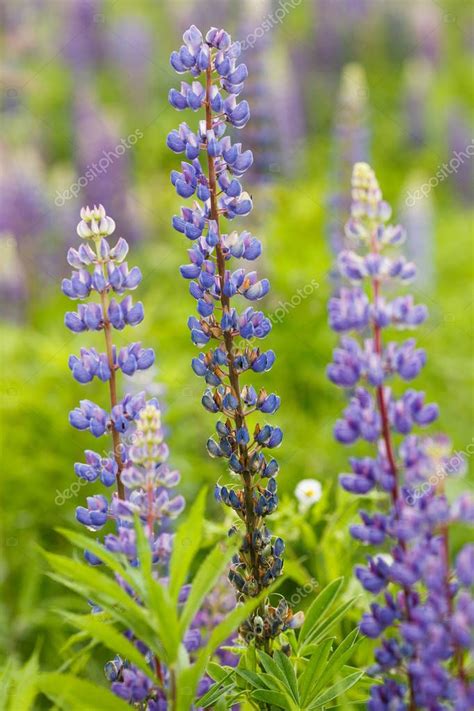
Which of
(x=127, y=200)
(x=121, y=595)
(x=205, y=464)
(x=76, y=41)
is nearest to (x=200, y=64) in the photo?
(x=121, y=595)

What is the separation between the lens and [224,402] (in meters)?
1.88

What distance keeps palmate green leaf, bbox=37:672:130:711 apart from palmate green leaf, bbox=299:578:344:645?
1.51ft

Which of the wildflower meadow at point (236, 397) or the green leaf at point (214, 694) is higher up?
the wildflower meadow at point (236, 397)

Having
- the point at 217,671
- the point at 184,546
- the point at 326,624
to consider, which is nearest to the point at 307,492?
the point at 326,624

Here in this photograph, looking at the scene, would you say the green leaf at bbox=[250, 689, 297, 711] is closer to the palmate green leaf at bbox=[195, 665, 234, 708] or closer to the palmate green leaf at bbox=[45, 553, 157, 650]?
the palmate green leaf at bbox=[195, 665, 234, 708]

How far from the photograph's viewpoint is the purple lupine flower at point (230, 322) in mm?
1880

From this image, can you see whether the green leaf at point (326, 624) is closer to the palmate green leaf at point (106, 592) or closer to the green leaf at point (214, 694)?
the green leaf at point (214, 694)

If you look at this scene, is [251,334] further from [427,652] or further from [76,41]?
[76,41]

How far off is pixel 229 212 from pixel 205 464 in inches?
79.6

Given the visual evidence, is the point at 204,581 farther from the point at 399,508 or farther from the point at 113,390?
the point at 113,390

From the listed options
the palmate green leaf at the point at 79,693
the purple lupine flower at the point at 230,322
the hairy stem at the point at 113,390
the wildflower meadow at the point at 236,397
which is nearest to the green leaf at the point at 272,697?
the wildflower meadow at the point at 236,397

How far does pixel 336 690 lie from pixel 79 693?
45 cm

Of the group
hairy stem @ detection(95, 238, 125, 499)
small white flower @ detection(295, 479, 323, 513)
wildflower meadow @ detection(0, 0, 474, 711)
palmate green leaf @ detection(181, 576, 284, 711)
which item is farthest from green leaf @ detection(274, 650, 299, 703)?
small white flower @ detection(295, 479, 323, 513)

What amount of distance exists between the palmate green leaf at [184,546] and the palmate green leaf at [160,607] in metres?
0.05
